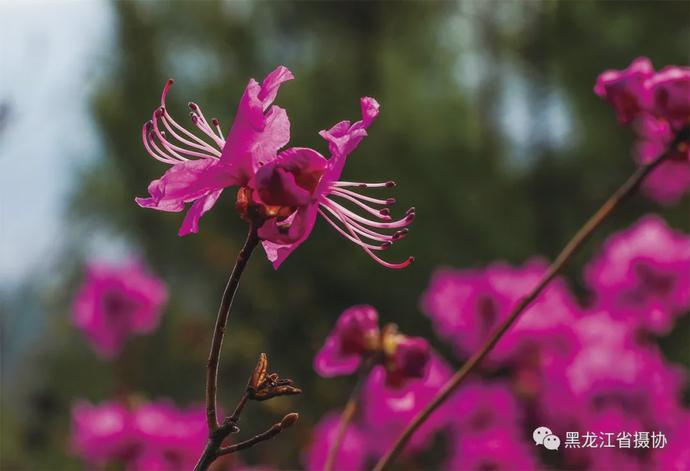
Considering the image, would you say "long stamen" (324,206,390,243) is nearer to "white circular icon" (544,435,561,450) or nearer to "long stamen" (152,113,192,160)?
"long stamen" (152,113,192,160)

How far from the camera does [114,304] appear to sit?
1.53m

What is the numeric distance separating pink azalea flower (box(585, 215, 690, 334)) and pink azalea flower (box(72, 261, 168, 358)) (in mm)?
793

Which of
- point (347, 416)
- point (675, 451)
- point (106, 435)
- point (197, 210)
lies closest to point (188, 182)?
point (197, 210)

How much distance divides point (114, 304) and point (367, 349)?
38.7 inches

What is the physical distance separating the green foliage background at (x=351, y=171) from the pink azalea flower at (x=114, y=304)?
0.43 meters

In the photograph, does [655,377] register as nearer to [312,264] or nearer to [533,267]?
[533,267]

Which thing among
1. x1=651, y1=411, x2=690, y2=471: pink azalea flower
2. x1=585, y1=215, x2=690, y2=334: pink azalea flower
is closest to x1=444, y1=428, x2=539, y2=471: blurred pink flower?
x1=651, y1=411, x2=690, y2=471: pink azalea flower

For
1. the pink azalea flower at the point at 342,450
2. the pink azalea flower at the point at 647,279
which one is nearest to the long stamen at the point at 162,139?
the pink azalea flower at the point at 342,450

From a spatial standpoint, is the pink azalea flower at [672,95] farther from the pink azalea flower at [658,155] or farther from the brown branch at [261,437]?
the brown branch at [261,437]

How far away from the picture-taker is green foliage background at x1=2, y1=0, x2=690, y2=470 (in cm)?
341

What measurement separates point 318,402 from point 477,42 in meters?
4.00

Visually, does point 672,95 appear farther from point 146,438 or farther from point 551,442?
point 146,438

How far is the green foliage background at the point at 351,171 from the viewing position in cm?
341

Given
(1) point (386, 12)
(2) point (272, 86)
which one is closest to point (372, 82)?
(1) point (386, 12)
